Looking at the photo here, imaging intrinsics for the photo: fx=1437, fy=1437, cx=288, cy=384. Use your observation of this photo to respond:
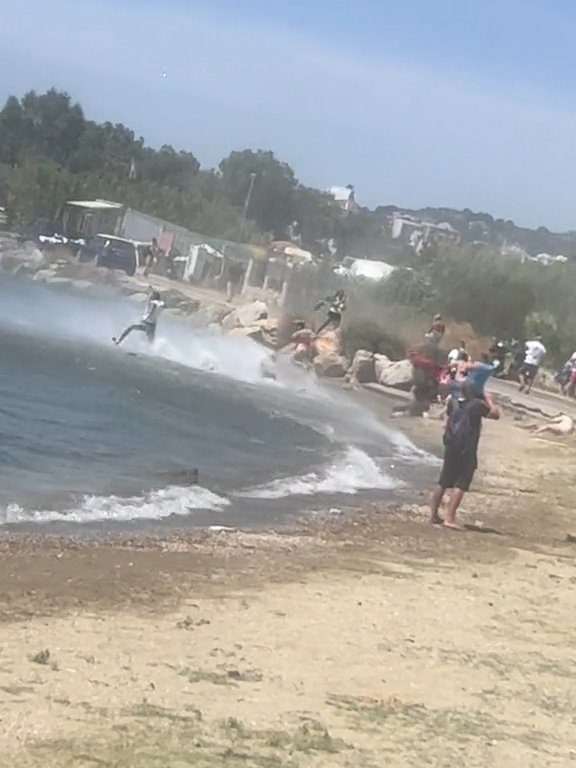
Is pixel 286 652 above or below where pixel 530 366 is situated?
above

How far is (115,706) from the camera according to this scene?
7.29 metres

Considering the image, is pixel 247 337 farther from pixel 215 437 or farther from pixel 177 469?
pixel 177 469

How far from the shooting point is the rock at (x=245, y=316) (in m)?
49.7

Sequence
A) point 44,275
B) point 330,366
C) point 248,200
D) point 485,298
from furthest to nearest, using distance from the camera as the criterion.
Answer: point 248,200
point 44,275
point 485,298
point 330,366

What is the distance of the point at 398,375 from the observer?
3634 centimetres

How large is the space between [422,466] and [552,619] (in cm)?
1222

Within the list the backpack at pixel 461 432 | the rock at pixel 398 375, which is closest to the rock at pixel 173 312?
the rock at pixel 398 375

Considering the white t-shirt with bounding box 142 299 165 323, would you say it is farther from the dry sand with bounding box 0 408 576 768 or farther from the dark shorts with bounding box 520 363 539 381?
the dry sand with bounding box 0 408 576 768

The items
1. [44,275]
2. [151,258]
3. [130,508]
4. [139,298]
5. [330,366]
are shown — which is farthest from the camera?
[151,258]

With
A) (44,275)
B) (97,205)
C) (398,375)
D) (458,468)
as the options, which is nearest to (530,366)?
(398,375)

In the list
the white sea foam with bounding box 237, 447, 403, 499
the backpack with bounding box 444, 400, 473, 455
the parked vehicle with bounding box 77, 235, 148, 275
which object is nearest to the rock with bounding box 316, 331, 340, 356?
the white sea foam with bounding box 237, 447, 403, 499

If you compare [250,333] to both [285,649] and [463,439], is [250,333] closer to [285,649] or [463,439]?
[463,439]

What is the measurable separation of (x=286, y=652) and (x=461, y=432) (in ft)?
23.0

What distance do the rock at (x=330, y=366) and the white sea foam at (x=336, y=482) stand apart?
16730mm
